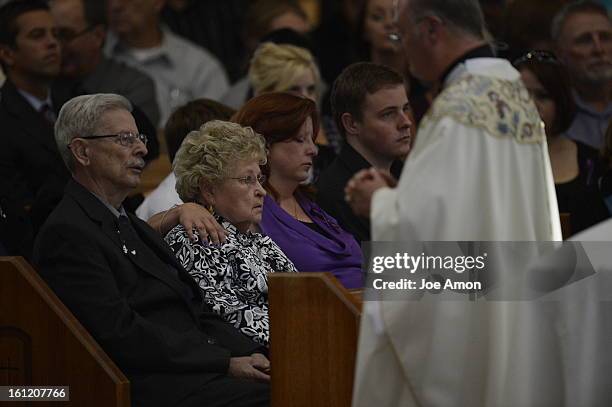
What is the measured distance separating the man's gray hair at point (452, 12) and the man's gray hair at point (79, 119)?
1.30m

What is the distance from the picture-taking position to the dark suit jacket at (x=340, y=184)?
6387 mm

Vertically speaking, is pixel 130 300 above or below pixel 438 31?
below

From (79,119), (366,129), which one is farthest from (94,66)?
(79,119)

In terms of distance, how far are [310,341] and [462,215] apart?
833 millimetres

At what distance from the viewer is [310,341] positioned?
16.8 feet

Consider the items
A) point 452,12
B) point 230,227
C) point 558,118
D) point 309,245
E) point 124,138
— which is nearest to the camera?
point 452,12

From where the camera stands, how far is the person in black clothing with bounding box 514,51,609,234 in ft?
23.2

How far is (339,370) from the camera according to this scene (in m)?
5.12

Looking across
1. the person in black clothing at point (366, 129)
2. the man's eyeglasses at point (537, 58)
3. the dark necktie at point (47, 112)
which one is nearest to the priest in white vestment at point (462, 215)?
the person in black clothing at point (366, 129)

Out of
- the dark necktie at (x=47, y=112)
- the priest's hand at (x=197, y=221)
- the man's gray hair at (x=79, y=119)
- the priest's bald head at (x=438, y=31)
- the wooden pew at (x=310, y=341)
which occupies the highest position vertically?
the dark necktie at (x=47, y=112)

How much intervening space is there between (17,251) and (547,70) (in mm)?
2604

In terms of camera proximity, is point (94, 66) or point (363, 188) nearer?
point (363, 188)

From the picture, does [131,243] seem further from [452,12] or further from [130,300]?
[452,12]

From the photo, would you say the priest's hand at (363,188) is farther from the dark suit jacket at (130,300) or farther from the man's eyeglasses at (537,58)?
the man's eyeglasses at (537,58)
